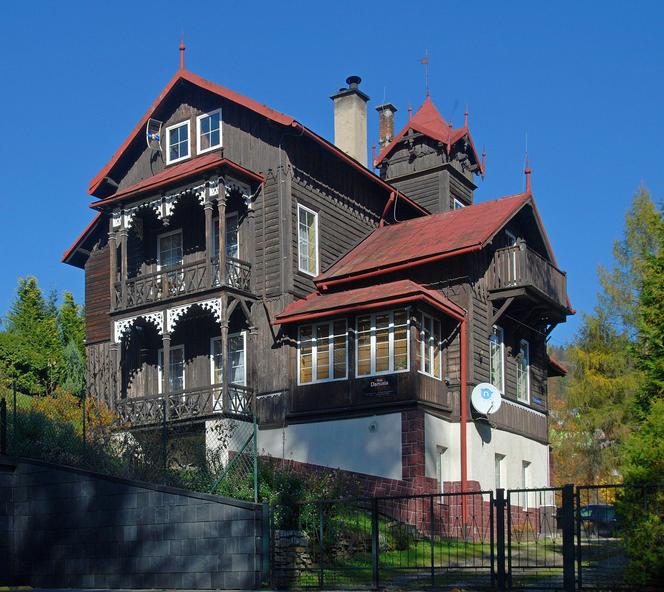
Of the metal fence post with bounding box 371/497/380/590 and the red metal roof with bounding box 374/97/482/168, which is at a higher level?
the red metal roof with bounding box 374/97/482/168

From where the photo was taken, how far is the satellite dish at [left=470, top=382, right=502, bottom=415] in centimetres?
2762

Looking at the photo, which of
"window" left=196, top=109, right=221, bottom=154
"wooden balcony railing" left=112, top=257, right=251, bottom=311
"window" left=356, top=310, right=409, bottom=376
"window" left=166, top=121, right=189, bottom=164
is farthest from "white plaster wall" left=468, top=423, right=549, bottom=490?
"window" left=166, top=121, right=189, bottom=164

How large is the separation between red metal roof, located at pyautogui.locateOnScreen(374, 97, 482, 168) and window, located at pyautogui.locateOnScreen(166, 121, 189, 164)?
28.5 ft

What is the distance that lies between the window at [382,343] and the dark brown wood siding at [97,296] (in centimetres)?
968

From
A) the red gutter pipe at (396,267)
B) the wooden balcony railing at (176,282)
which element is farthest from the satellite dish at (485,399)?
the wooden balcony railing at (176,282)

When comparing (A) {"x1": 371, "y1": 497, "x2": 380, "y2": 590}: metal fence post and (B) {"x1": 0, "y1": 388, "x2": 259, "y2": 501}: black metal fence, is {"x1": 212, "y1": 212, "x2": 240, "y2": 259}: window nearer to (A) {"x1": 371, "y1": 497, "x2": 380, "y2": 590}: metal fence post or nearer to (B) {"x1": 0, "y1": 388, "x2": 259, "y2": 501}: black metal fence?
(B) {"x1": 0, "y1": 388, "x2": 259, "y2": 501}: black metal fence

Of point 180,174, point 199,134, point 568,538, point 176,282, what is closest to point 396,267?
point 176,282

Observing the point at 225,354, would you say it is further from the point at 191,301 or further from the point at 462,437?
the point at 462,437

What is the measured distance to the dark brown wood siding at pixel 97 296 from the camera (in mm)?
33719

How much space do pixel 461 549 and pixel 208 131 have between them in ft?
52.0

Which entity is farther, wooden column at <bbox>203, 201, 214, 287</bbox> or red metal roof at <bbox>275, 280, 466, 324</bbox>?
wooden column at <bbox>203, 201, 214, 287</bbox>

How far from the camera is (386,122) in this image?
4109cm

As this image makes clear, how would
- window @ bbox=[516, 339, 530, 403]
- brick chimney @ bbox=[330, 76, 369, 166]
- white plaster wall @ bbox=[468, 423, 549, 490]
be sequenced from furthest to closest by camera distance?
brick chimney @ bbox=[330, 76, 369, 166] < window @ bbox=[516, 339, 530, 403] < white plaster wall @ bbox=[468, 423, 549, 490]

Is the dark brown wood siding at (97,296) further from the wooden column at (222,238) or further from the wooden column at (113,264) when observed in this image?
the wooden column at (222,238)
